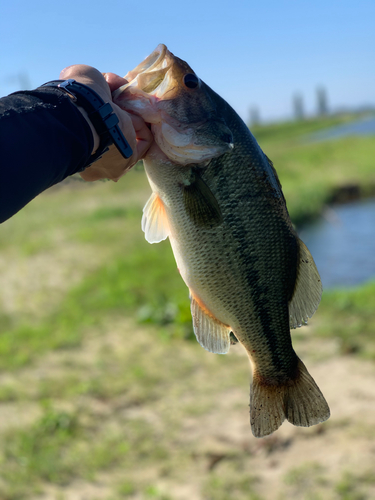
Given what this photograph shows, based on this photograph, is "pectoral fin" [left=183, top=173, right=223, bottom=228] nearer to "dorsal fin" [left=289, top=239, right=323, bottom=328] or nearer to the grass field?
"dorsal fin" [left=289, top=239, right=323, bottom=328]

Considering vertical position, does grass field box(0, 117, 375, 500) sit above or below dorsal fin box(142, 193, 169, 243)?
below

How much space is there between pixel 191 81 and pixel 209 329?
115 centimetres

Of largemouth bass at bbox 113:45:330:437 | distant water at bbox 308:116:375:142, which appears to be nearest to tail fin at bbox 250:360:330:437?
largemouth bass at bbox 113:45:330:437

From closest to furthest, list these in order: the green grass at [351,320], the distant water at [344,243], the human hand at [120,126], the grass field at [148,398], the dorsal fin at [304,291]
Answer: the human hand at [120,126], the dorsal fin at [304,291], the grass field at [148,398], the green grass at [351,320], the distant water at [344,243]

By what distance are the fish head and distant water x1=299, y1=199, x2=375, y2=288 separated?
34.6 ft

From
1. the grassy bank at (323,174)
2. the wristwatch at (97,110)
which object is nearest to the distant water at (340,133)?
the grassy bank at (323,174)

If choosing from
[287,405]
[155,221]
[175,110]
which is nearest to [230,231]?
[155,221]

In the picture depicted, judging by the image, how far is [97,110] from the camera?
5.89 feet

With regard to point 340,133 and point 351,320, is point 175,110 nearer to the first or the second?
point 351,320

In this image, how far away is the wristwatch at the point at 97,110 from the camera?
5.82 ft

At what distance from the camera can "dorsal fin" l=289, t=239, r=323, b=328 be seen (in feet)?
7.25

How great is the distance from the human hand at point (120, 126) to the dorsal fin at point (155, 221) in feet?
0.82

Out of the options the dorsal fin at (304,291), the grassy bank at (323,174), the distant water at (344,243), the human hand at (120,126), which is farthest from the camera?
the grassy bank at (323,174)

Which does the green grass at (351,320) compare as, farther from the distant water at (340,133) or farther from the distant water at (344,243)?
the distant water at (340,133)
